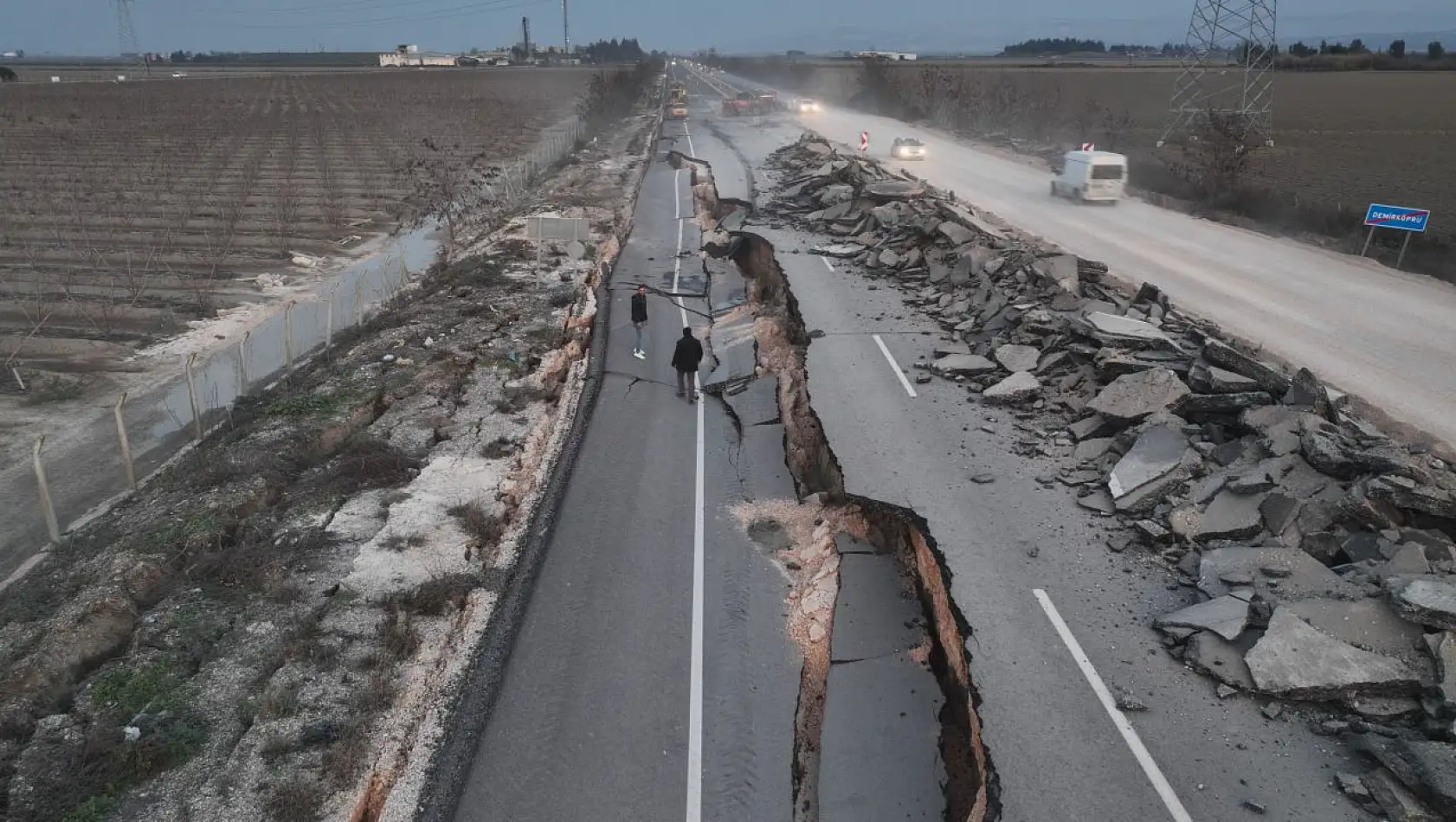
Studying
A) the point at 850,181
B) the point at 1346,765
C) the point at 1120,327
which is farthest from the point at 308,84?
Answer: the point at 1346,765

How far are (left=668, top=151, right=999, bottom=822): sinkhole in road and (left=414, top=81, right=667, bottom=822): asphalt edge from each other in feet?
9.63

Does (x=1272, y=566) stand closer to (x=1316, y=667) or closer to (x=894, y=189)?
(x=1316, y=667)

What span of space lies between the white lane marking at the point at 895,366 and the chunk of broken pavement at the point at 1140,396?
312 centimetres

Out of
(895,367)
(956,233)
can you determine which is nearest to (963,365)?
(895,367)

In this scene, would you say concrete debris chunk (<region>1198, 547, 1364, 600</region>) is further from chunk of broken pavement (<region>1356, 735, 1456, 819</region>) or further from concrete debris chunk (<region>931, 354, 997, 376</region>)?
concrete debris chunk (<region>931, 354, 997, 376</region>)

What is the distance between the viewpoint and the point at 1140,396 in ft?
42.3

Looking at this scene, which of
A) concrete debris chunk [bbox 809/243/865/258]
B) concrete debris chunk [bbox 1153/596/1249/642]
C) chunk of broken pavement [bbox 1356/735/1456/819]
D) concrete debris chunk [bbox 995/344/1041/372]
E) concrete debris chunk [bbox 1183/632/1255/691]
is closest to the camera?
chunk of broken pavement [bbox 1356/735/1456/819]

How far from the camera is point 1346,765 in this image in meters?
7.22

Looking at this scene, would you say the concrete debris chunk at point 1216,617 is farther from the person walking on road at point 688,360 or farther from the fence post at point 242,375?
the fence post at point 242,375

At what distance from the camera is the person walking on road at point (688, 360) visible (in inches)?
630

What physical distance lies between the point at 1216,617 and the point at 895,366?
848 cm

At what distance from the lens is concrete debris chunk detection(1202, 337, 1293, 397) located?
12.2 metres

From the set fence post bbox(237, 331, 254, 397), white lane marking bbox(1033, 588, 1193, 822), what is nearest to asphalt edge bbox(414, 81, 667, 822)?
white lane marking bbox(1033, 588, 1193, 822)

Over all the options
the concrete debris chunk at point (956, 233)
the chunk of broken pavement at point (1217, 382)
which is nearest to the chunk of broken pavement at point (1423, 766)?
the chunk of broken pavement at point (1217, 382)
